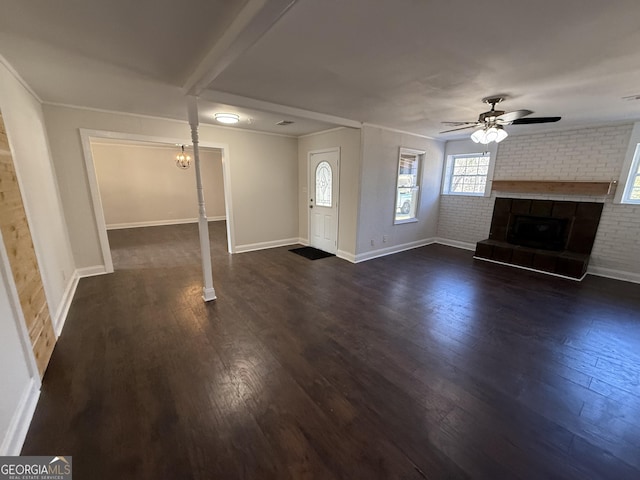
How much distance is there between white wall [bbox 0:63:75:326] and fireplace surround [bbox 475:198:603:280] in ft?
21.2

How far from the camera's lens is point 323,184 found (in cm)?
544

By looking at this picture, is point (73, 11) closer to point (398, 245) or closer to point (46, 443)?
point (46, 443)

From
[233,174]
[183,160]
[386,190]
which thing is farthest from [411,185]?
[183,160]

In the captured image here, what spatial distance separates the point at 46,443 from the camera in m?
1.50

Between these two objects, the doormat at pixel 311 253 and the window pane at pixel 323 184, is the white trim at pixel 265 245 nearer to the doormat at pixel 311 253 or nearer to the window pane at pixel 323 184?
the doormat at pixel 311 253

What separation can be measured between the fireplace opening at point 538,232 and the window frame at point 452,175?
2.86ft

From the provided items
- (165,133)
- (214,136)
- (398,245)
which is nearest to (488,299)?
(398,245)

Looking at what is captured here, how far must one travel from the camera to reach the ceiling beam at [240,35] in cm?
143

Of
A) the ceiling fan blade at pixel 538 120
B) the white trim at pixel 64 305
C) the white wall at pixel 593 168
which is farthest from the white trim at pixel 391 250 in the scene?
the white trim at pixel 64 305

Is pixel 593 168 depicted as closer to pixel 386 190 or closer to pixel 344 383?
pixel 386 190

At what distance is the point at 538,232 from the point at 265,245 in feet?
17.7

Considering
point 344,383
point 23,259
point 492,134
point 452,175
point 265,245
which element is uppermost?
point 492,134

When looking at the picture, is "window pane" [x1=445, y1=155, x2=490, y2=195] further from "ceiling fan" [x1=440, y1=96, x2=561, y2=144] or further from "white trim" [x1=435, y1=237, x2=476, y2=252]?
"ceiling fan" [x1=440, y1=96, x2=561, y2=144]

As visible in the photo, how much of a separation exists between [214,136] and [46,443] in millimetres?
4500
